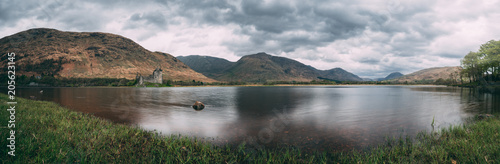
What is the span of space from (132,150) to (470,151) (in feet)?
58.6

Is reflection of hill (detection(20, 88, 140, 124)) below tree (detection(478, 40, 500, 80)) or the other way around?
below

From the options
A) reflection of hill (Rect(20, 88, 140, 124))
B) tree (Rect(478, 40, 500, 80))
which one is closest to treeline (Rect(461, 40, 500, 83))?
tree (Rect(478, 40, 500, 80))

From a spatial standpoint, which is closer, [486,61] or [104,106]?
[104,106]

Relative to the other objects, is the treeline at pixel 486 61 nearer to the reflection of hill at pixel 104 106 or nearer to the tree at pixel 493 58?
the tree at pixel 493 58

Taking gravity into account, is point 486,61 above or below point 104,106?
above

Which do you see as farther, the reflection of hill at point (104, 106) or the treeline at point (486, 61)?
the treeline at point (486, 61)

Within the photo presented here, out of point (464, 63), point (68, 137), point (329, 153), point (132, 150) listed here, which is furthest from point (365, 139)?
point (464, 63)

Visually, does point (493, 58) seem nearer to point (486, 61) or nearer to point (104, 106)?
point (486, 61)

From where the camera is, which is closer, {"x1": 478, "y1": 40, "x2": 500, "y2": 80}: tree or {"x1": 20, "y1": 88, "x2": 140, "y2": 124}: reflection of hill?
{"x1": 20, "y1": 88, "x2": 140, "y2": 124}: reflection of hill

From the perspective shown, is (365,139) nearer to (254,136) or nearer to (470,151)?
(470,151)

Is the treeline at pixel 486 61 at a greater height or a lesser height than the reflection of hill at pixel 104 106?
greater

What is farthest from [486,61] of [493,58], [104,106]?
[104,106]

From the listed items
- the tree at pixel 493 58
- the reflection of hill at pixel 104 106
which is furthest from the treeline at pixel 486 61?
the reflection of hill at pixel 104 106

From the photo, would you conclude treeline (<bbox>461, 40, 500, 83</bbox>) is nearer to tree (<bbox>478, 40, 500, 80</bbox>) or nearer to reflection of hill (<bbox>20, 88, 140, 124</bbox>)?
tree (<bbox>478, 40, 500, 80</bbox>)
